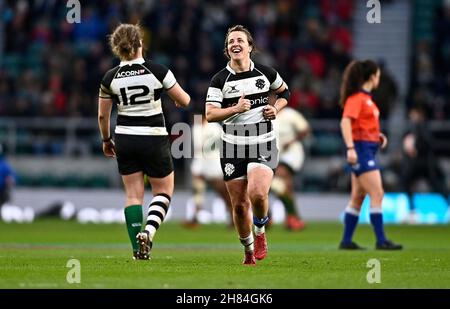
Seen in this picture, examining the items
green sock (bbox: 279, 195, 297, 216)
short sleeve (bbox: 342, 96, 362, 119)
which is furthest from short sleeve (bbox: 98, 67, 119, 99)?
green sock (bbox: 279, 195, 297, 216)

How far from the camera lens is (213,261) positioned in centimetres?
1319

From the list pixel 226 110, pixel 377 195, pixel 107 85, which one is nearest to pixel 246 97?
pixel 226 110

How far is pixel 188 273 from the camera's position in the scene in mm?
11188

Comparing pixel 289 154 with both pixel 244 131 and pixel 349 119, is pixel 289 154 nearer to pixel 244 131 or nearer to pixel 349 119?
pixel 349 119

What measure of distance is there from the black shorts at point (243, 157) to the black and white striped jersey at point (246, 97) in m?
0.07

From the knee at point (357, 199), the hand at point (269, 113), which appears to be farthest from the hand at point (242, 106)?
the knee at point (357, 199)

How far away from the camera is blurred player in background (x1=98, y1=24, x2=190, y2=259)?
12.5 m

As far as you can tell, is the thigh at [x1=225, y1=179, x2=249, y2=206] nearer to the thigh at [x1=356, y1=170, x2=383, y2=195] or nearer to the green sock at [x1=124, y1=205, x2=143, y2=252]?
the green sock at [x1=124, y1=205, x2=143, y2=252]

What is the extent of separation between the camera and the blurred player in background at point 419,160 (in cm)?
2467

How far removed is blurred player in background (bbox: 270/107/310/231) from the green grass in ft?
1.60

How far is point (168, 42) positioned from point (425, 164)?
8656mm

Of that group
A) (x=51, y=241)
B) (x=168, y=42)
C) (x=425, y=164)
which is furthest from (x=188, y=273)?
(x=168, y=42)

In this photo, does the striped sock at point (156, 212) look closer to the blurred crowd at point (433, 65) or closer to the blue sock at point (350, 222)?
the blue sock at point (350, 222)
